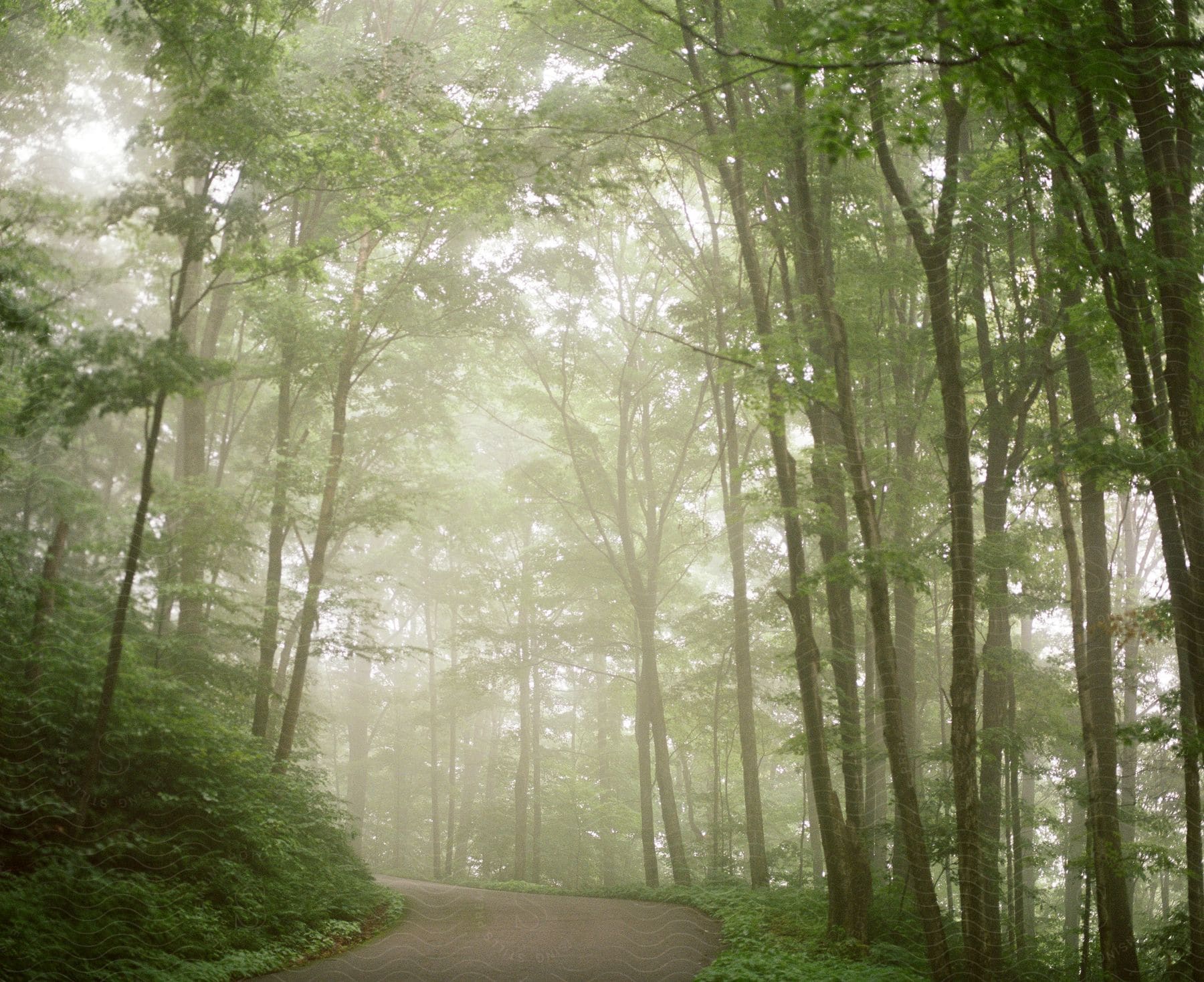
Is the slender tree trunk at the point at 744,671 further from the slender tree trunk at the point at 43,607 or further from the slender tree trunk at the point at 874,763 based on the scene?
the slender tree trunk at the point at 43,607

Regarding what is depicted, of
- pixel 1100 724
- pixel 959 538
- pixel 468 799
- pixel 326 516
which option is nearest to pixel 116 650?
pixel 326 516

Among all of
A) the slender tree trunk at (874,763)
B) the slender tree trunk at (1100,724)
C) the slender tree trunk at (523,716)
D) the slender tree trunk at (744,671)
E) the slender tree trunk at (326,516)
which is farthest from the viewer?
the slender tree trunk at (523,716)

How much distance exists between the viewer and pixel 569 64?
1305 centimetres

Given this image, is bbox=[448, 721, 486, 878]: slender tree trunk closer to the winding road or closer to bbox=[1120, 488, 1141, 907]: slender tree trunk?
the winding road

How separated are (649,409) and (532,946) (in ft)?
36.0

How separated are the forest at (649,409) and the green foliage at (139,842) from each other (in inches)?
1.7

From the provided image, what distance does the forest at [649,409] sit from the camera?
18.1ft

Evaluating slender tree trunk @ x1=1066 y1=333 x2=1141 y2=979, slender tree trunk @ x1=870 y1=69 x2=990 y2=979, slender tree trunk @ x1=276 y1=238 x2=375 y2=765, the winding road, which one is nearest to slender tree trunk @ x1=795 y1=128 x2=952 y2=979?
slender tree trunk @ x1=870 y1=69 x2=990 y2=979

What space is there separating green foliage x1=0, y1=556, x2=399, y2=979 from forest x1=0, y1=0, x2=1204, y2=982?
0.04 metres

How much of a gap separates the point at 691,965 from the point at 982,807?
3.70m

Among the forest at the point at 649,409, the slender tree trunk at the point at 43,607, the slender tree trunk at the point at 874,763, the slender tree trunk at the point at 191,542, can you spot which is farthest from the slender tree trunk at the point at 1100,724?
the slender tree trunk at the point at 191,542

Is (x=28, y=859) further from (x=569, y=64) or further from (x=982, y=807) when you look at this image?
(x=569, y=64)

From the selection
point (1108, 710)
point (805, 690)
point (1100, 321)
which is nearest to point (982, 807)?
point (1108, 710)

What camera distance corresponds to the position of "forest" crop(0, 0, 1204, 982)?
552cm
